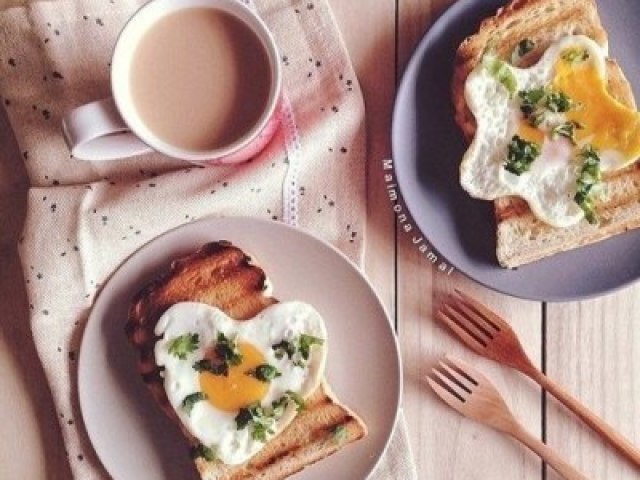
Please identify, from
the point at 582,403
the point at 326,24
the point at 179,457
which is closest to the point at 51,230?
the point at 179,457

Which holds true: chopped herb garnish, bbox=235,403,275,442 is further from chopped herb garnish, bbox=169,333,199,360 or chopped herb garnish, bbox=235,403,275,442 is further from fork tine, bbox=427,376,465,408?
fork tine, bbox=427,376,465,408

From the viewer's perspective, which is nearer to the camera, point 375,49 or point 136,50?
point 136,50

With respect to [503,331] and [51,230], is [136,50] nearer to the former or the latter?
[51,230]

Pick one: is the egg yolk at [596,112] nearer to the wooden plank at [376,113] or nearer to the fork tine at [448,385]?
the wooden plank at [376,113]

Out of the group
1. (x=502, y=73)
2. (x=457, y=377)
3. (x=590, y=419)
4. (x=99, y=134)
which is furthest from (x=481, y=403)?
(x=99, y=134)

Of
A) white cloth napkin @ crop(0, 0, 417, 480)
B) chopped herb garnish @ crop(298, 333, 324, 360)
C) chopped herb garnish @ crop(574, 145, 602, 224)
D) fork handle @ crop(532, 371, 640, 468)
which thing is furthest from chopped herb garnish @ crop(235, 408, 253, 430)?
chopped herb garnish @ crop(574, 145, 602, 224)
